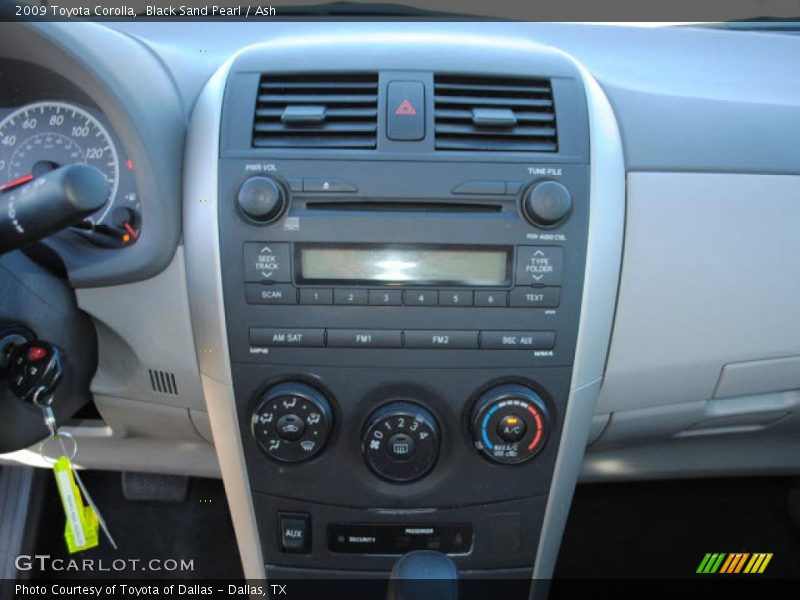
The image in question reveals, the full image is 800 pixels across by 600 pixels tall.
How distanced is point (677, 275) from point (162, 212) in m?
0.91

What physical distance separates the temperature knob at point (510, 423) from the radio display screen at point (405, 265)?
0.66 feet

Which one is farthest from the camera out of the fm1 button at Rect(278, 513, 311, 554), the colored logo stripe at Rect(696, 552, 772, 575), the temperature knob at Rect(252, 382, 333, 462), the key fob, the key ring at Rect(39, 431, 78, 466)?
the colored logo stripe at Rect(696, 552, 772, 575)

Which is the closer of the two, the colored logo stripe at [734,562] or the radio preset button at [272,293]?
the radio preset button at [272,293]

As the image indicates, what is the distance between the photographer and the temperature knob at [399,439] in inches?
57.4

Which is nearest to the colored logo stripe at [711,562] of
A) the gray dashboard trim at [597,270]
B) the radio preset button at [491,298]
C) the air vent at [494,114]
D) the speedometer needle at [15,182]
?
the gray dashboard trim at [597,270]

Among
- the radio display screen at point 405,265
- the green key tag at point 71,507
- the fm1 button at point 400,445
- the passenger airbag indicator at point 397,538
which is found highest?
the radio display screen at point 405,265

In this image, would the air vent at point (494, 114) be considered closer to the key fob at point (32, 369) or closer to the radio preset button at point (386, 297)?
the radio preset button at point (386, 297)

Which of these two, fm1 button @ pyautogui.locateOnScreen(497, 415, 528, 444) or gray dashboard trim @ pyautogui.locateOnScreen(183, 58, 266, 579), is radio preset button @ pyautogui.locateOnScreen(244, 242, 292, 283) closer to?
gray dashboard trim @ pyautogui.locateOnScreen(183, 58, 266, 579)

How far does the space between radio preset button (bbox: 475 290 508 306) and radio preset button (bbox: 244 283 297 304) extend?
0.31 m

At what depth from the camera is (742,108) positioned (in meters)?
1.57

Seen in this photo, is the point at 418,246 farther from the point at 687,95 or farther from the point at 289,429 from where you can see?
the point at 687,95

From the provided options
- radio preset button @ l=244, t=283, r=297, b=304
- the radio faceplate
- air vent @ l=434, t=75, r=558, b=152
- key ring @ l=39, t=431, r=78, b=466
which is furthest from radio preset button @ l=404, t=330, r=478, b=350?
key ring @ l=39, t=431, r=78, b=466

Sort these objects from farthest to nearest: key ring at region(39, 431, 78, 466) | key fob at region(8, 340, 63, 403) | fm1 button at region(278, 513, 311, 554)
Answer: key ring at region(39, 431, 78, 466), fm1 button at region(278, 513, 311, 554), key fob at region(8, 340, 63, 403)

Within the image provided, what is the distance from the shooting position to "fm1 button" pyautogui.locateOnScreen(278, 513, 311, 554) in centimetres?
157
